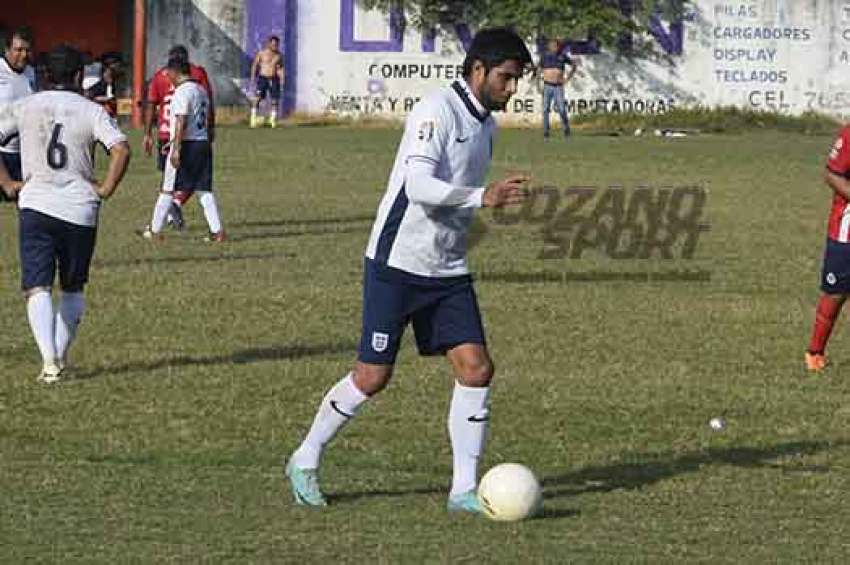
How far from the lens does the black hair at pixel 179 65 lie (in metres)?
19.6

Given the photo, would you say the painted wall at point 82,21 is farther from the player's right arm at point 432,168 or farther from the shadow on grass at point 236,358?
the player's right arm at point 432,168

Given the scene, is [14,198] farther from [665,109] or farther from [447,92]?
[665,109]

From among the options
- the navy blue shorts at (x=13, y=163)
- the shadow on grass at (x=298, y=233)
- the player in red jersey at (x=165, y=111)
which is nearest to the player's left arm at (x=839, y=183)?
the navy blue shorts at (x=13, y=163)

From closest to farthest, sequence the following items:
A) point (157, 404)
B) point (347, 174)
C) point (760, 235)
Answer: point (157, 404)
point (760, 235)
point (347, 174)

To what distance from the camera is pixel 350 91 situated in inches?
1852

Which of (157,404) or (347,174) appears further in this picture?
(347,174)

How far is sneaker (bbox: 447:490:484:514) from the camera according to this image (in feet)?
27.9

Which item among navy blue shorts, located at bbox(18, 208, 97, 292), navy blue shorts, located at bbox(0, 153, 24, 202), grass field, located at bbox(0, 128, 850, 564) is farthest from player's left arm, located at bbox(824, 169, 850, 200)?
navy blue shorts, located at bbox(0, 153, 24, 202)

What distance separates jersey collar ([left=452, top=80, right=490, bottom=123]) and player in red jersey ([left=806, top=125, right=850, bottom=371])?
4.55m

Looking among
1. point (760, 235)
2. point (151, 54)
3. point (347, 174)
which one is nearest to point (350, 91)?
point (151, 54)

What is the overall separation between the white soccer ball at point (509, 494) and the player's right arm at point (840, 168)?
15.0ft

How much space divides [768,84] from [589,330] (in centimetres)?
3358

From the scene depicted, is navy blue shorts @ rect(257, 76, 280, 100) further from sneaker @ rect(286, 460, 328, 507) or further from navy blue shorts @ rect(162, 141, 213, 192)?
sneaker @ rect(286, 460, 328, 507)

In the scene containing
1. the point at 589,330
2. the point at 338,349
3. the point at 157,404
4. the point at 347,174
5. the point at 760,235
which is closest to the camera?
→ the point at 157,404
